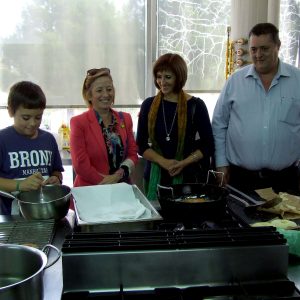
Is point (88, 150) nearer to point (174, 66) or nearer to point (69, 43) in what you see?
point (174, 66)

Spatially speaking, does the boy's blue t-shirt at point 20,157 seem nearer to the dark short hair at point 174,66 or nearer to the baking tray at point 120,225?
the baking tray at point 120,225

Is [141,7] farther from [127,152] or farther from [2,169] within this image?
[2,169]

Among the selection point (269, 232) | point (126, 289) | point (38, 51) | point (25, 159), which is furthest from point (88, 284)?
point (38, 51)

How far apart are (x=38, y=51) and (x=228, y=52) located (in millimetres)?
1483

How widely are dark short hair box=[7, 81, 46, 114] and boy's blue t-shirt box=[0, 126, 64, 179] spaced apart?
0.11 m

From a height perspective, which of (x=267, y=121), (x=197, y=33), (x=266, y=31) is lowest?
(x=267, y=121)

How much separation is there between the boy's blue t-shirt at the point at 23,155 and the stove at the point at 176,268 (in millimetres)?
740

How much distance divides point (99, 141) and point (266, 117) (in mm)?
865

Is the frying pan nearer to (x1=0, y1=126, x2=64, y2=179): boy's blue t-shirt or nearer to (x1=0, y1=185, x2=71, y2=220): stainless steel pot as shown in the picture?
(x1=0, y1=185, x2=71, y2=220): stainless steel pot

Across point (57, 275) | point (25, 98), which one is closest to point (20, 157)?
point (25, 98)

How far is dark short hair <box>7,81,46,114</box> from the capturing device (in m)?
1.50

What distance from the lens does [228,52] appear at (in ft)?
10.0

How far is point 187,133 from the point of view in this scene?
6.61ft

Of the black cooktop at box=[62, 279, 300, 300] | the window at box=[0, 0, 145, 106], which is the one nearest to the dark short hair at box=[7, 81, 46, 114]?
the black cooktop at box=[62, 279, 300, 300]
